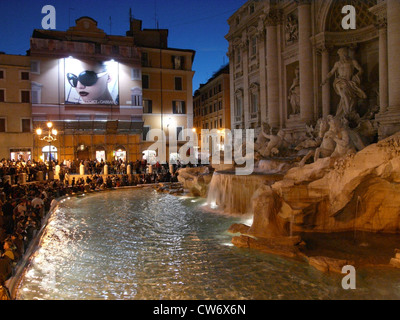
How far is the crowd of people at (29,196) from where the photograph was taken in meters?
7.02

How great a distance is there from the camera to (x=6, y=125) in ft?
97.7

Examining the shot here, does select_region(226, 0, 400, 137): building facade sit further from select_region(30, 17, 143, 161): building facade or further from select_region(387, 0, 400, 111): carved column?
select_region(30, 17, 143, 161): building facade

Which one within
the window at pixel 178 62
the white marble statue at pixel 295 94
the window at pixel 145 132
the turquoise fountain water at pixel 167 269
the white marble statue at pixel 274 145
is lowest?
the turquoise fountain water at pixel 167 269

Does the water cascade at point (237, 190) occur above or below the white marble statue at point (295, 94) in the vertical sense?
below

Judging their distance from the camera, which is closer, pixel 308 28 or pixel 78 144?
pixel 308 28

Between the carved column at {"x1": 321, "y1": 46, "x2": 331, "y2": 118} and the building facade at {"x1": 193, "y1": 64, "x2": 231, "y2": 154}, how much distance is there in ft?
71.3

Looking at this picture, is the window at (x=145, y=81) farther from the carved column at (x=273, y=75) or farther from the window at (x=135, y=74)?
the carved column at (x=273, y=75)

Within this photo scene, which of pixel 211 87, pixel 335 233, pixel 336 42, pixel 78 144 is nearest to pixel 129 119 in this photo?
pixel 78 144

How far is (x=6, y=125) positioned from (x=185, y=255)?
90.9 feet

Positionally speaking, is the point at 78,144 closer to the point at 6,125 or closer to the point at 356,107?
the point at 6,125

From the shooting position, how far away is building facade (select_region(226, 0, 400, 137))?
1350 cm

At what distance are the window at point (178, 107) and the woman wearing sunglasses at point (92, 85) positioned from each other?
A: 660 centimetres

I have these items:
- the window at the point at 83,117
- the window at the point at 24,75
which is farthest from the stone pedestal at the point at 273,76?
the window at the point at 24,75

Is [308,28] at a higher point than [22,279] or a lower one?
higher
